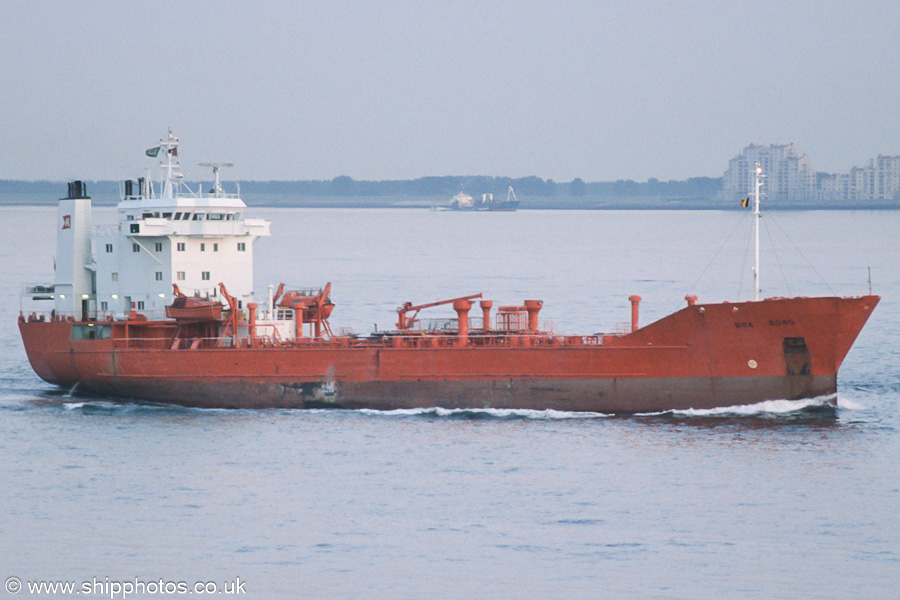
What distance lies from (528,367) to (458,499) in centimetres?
788

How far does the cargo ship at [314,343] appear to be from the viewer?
30094 mm

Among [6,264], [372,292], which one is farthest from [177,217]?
[6,264]

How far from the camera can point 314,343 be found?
3347 cm

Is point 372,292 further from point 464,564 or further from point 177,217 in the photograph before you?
point 464,564

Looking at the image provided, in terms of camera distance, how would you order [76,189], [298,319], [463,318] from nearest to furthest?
[463,318], [298,319], [76,189]

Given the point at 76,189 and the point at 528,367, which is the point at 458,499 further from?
the point at 76,189

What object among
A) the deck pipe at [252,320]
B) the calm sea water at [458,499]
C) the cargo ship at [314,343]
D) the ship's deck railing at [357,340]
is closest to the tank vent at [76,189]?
the cargo ship at [314,343]

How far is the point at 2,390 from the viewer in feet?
123

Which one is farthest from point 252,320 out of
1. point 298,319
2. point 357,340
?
point 357,340

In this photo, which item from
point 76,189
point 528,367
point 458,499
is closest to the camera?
point 458,499

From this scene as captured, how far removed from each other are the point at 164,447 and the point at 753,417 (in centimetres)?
1503

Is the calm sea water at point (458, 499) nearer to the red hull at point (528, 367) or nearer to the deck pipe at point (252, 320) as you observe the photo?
the red hull at point (528, 367)

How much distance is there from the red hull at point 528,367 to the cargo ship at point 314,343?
32 mm

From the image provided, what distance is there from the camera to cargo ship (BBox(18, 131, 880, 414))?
30094 millimetres
